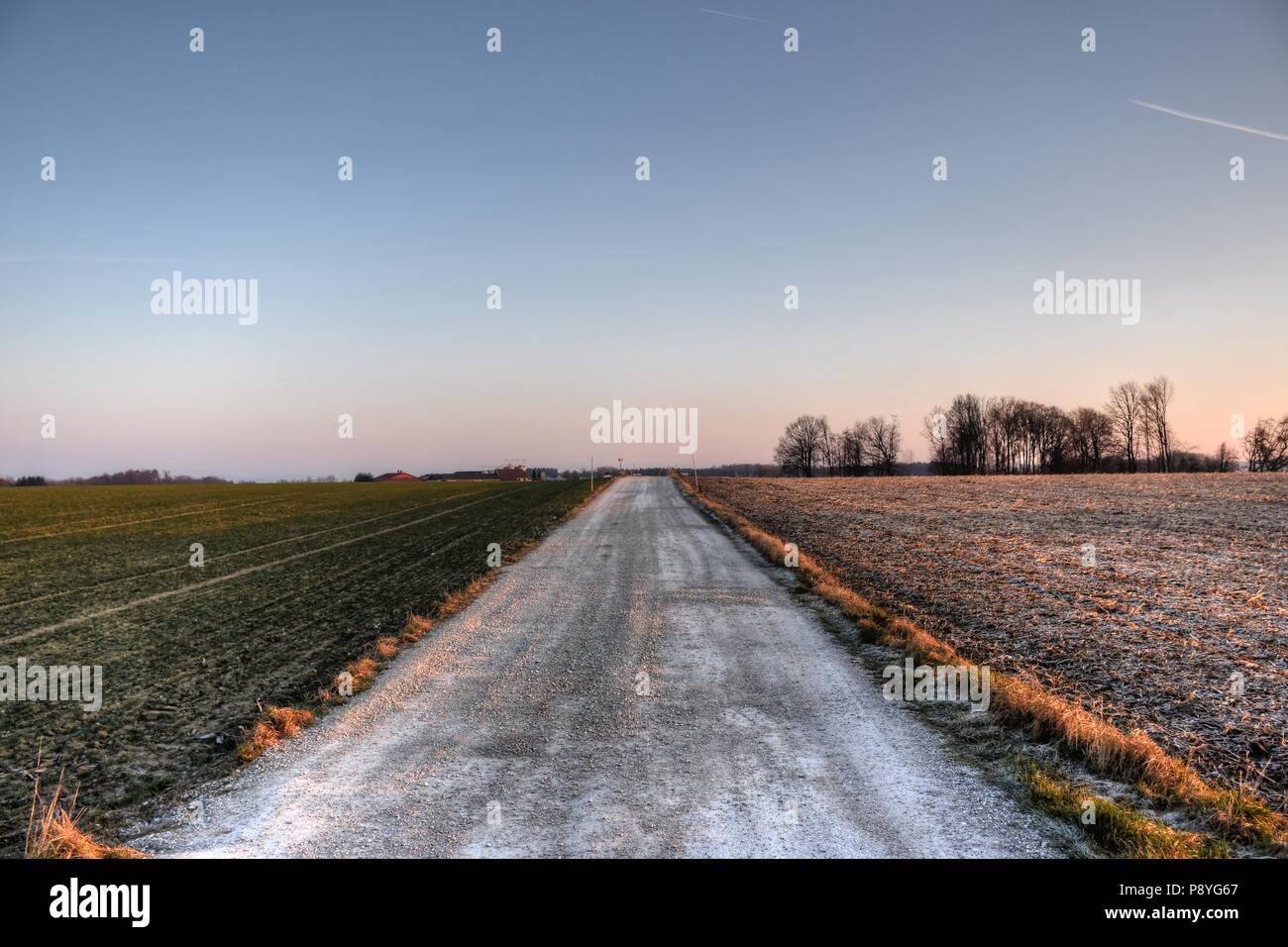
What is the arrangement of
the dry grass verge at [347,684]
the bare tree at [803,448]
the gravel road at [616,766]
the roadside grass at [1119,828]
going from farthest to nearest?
the bare tree at [803,448], the dry grass verge at [347,684], the gravel road at [616,766], the roadside grass at [1119,828]

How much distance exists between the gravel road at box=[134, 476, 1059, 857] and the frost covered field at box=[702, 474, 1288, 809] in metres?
2.66

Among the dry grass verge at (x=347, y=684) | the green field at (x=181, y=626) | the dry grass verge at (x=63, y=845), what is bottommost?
the green field at (x=181, y=626)

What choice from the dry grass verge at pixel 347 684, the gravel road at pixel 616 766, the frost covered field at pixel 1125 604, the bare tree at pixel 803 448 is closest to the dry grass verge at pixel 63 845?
the gravel road at pixel 616 766

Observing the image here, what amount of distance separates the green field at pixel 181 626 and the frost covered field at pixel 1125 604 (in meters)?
9.91

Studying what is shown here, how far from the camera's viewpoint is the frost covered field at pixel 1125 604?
7.04 meters

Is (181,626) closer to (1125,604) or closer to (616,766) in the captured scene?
(616,766)

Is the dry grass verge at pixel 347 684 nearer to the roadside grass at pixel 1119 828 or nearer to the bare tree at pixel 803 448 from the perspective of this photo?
the roadside grass at pixel 1119 828
